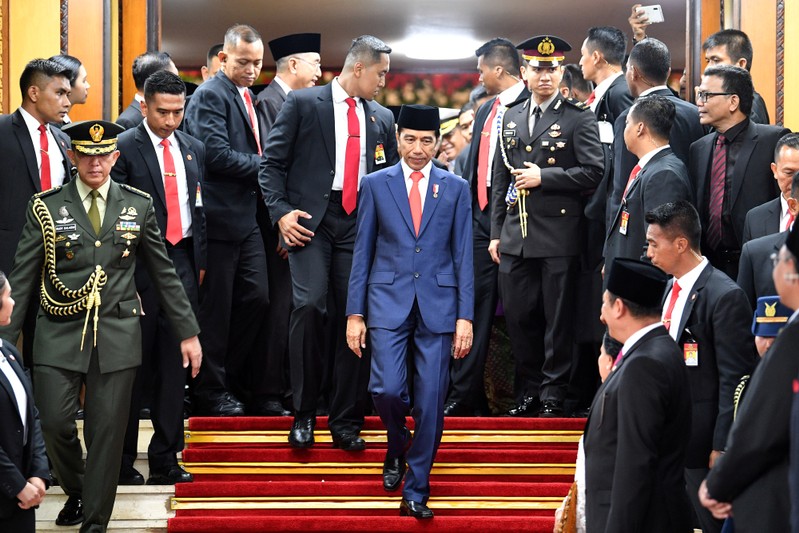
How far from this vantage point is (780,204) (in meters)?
5.17

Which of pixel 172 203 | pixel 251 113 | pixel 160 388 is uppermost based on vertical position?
pixel 251 113

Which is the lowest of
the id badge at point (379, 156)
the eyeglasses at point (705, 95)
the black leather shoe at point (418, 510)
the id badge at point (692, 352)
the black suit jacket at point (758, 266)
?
the black leather shoe at point (418, 510)

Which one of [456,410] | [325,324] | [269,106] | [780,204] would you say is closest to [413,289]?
[325,324]

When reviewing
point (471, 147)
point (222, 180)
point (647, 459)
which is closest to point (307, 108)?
point (222, 180)

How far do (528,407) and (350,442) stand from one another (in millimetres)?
1093

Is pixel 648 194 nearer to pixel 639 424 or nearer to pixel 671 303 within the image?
pixel 671 303

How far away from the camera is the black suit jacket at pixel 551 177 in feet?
20.4

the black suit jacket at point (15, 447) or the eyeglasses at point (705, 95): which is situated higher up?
the eyeglasses at point (705, 95)

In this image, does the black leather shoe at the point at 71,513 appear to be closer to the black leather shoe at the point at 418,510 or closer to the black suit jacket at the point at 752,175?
the black leather shoe at the point at 418,510

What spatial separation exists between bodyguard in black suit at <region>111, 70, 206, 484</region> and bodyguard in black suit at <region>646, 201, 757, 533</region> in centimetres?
226

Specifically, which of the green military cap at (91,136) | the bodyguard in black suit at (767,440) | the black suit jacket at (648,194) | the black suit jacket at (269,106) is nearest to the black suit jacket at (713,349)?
the black suit jacket at (648,194)

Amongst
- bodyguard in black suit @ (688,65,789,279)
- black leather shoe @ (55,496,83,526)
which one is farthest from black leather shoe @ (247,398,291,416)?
bodyguard in black suit @ (688,65,789,279)

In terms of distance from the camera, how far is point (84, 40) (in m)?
7.30

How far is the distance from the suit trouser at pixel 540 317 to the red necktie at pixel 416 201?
105cm
